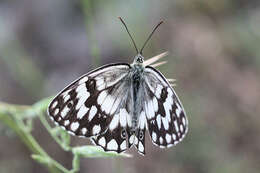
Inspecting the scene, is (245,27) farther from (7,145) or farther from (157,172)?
(7,145)

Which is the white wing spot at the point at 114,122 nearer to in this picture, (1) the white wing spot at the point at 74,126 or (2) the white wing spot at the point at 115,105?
(2) the white wing spot at the point at 115,105

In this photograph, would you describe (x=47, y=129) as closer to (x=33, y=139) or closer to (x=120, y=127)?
(x=33, y=139)

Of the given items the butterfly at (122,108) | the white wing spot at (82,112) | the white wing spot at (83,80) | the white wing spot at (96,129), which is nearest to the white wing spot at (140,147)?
the butterfly at (122,108)

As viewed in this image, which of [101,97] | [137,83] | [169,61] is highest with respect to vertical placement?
[169,61]

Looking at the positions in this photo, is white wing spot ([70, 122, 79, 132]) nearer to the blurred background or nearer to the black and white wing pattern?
the black and white wing pattern

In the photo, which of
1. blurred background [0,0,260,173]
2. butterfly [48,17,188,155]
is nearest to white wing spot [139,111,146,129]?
butterfly [48,17,188,155]

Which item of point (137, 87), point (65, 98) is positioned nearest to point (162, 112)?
point (137, 87)
